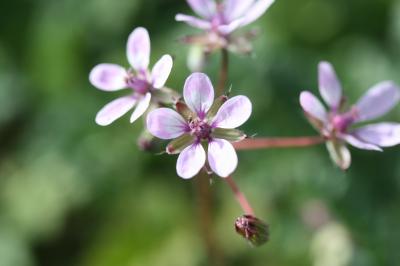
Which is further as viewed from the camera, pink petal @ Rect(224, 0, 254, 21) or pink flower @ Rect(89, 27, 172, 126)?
pink petal @ Rect(224, 0, 254, 21)

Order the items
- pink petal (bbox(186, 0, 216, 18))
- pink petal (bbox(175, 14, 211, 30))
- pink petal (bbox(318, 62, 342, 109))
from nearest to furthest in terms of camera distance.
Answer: pink petal (bbox(175, 14, 211, 30)), pink petal (bbox(318, 62, 342, 109)), pink petal (bbox(186, 0, 216, 18))

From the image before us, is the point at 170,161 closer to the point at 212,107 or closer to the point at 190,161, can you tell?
the point at 212,107

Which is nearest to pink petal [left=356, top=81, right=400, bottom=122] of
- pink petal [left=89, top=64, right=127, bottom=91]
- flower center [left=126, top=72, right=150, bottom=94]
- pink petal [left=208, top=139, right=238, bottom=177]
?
pink petal [left=208, top=139, right=238, bottom=177]

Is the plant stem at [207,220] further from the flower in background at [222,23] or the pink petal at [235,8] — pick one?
the pink petal at [235,8]

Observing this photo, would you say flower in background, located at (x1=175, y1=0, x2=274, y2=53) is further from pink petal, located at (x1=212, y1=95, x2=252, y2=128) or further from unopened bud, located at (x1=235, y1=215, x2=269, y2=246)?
unopened bud, located at (x1=235, y1=215, x2=269, y2=246)

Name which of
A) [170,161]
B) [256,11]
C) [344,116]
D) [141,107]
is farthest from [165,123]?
[170,161]

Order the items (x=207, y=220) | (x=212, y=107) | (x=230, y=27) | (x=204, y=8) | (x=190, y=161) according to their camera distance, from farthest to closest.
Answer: (x=207, y=220) → (x=204, y=8) → (x=230, y=27) → (x=212, y=107) → (x=190, y=161)

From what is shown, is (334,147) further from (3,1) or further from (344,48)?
(3,1)
